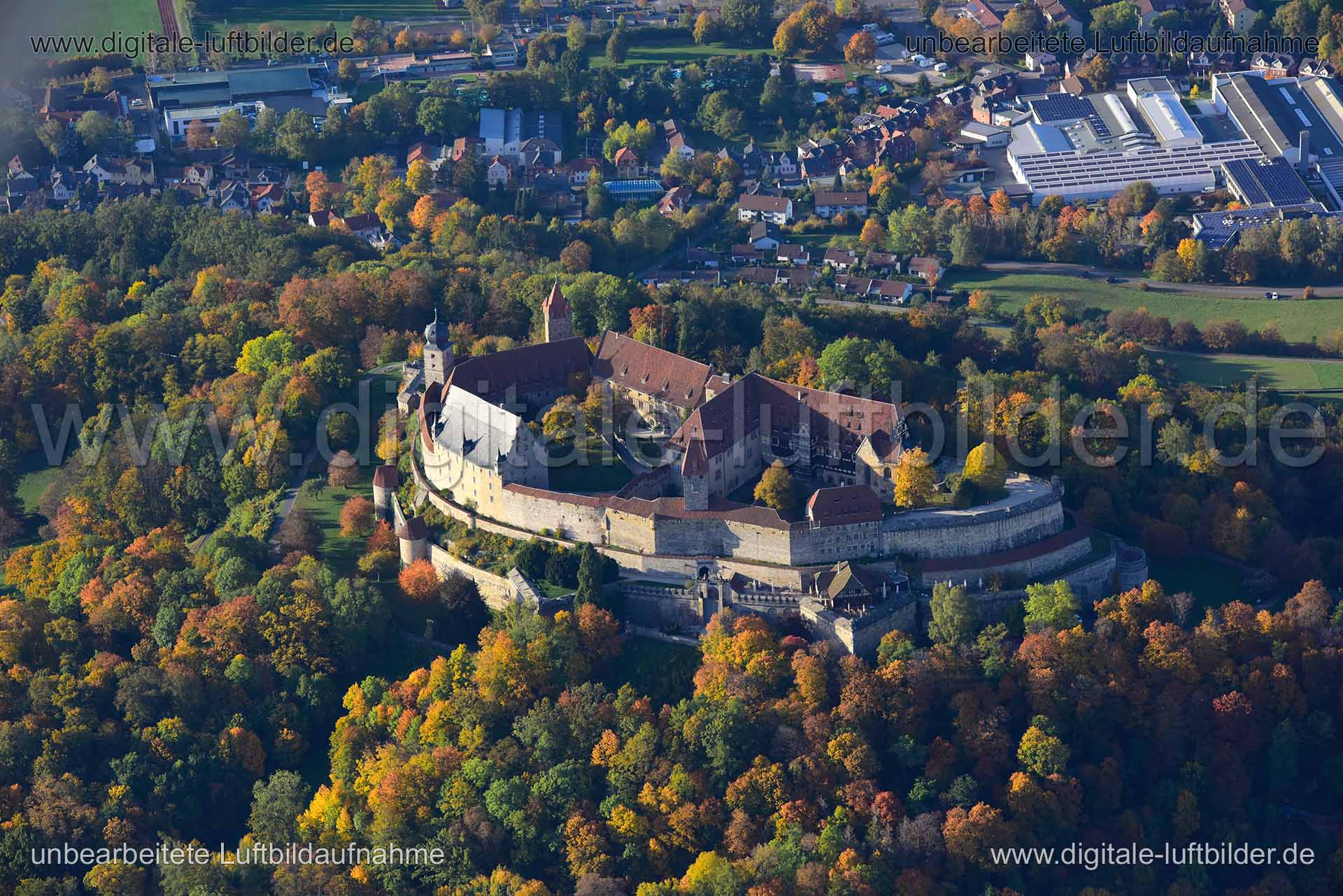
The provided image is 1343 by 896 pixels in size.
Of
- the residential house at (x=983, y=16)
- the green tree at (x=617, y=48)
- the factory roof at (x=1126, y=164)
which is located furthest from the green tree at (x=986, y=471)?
the residential house at (x=983, y=16)

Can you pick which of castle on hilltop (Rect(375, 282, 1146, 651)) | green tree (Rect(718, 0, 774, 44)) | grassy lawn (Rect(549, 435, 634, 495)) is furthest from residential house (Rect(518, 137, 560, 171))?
grassy lawn (Rect(549, 435, 634, 495))

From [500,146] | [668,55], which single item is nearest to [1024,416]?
[500,146]

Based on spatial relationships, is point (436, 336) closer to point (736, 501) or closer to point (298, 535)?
point (298, 535)

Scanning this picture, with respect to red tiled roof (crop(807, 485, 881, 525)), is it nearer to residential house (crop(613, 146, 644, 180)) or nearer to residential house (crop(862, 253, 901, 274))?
residential house (crop(862, 253, 901, 274))

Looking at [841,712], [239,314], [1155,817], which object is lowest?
[1155,817]

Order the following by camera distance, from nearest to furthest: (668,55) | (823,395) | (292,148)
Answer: (823,395), (292,148), (668,55)

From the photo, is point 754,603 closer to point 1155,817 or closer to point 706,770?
point 706,770

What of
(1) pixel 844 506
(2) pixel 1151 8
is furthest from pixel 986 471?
(2) pixel 1151 8

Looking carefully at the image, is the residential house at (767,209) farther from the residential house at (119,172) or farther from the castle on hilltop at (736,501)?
the castle on hilltop at (736,501)
